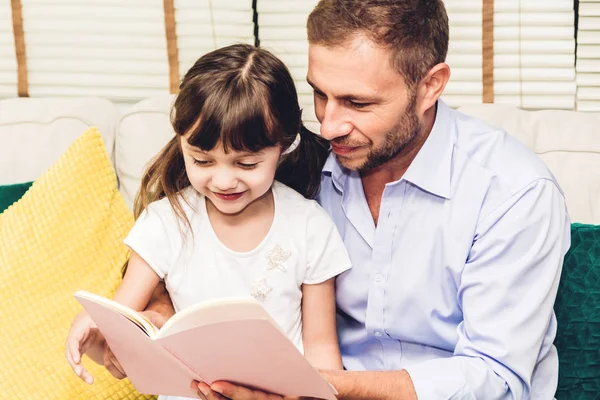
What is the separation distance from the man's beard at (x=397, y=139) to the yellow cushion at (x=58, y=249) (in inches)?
26.4

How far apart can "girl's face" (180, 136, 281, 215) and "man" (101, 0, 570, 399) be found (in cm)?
14

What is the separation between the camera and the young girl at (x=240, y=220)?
1569 millimetres

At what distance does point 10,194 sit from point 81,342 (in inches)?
27.6

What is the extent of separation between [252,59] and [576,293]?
2.84 feet

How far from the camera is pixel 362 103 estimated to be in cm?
161

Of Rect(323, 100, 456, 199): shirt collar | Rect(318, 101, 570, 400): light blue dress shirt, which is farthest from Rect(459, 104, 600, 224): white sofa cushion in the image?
Rect(323, 100, 456, 199): shirt collar

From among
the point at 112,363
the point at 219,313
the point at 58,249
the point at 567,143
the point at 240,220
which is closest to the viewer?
the point at 219,313

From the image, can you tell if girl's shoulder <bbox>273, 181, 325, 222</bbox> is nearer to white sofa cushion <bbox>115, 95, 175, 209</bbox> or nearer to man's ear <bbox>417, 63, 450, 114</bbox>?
man's ear <bbox>417, 63, 450, 114</bbox>

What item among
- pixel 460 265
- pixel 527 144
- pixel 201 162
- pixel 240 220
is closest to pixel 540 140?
pixel 527 144

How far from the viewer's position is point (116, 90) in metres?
2.50

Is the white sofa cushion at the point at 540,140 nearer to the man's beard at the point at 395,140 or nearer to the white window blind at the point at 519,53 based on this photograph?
the white window blind at the point at 519,53

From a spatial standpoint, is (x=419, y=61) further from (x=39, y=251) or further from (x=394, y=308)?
(x=39, y=251)

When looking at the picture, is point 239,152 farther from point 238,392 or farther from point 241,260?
point 238,392

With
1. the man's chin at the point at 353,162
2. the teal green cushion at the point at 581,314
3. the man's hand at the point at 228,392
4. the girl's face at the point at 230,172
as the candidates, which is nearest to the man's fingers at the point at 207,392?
the man's hand at the point at 228,392
